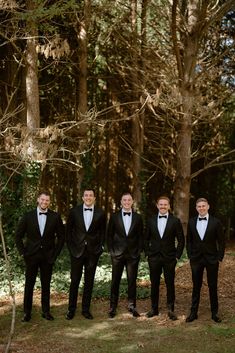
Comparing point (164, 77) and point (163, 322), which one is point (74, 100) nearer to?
point (164, 77)

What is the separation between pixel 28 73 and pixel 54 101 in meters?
5.53

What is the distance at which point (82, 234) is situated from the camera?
265 inches

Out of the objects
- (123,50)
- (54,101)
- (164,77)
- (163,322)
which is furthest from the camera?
(54,101)

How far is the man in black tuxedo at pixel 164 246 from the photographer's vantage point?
6.62m

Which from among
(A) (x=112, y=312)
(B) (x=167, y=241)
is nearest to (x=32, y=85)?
(B) (x=167, y=241)

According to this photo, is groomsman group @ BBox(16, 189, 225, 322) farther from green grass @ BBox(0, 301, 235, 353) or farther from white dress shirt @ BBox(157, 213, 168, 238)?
green grass @ BBox(0, 301, 235, 353)

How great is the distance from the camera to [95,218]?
265 inches

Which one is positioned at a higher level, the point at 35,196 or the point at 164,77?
the point at 164,77

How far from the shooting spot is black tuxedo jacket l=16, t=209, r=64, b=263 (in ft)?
21.8

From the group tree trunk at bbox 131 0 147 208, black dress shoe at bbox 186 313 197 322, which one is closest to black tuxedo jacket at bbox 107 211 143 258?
black dress shoe at bbox 186 313 197 322

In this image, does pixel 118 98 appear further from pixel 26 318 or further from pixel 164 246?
pixel 26 318

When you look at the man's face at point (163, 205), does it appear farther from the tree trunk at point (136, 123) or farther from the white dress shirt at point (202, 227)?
the tree trunk at point (136, 123)

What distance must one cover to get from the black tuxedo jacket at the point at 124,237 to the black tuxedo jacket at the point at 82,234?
6.3 inches

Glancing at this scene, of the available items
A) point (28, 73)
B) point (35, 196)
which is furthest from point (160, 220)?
point (28, 73)
